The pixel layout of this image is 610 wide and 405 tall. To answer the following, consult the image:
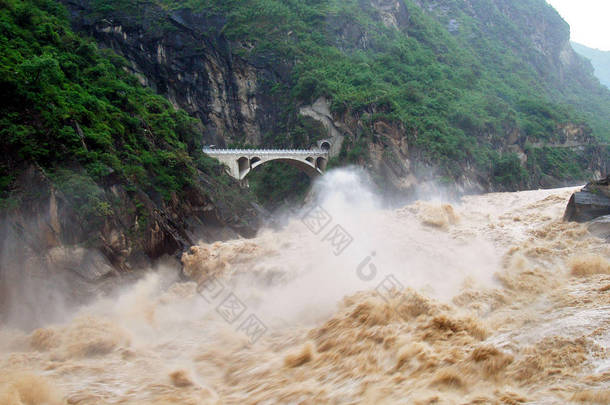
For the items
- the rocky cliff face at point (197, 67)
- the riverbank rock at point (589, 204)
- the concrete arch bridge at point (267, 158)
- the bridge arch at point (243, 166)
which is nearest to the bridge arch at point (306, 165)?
the concrete arch bridge at point (267, 158)

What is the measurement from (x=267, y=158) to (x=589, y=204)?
25.7m

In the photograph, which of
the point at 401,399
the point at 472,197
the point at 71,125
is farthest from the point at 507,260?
the point at 472,197

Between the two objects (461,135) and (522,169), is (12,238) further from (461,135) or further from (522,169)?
(522,169)

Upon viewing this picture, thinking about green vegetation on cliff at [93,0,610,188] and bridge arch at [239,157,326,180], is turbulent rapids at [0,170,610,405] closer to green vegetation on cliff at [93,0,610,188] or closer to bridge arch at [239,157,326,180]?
bridge arch at [239,157,326,180]

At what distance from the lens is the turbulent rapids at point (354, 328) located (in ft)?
27.3

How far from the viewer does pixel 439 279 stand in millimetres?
14266

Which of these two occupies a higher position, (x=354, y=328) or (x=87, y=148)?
(x=87, y=148)

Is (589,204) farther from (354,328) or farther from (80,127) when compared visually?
(80,127)

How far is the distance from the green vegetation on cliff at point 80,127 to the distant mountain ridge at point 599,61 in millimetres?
177145

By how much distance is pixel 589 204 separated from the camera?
16969mm

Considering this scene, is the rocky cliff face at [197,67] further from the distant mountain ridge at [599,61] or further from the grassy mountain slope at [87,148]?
the distant mountain ridge at [599,61]

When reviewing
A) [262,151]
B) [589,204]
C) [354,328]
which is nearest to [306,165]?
[262,151]

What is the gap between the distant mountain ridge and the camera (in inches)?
6443

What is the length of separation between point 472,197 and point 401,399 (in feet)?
113
